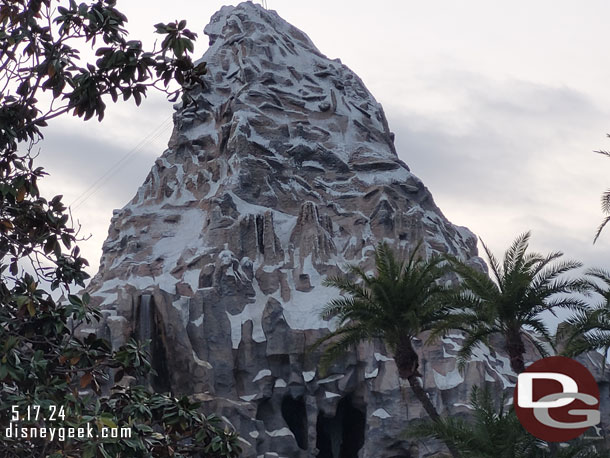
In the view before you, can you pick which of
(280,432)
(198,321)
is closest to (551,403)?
(280,432)

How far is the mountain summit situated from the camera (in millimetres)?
49031

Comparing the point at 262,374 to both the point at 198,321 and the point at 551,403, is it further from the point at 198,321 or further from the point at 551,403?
the point at 551,403

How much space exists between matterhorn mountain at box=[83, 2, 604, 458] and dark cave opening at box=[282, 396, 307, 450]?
0.35ft

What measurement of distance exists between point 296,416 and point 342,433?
319cm

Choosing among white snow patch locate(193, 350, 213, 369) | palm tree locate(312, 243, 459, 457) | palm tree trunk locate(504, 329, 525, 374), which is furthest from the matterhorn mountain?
palm tree trunk locate(504, 329, 525, 374)

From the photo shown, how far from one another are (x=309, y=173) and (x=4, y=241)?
156 feet

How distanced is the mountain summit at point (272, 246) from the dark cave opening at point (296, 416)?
0.35 ft

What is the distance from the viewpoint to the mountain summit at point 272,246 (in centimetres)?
4903

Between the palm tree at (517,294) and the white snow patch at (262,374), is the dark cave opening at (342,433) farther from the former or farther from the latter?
the palm tree at (517,294)

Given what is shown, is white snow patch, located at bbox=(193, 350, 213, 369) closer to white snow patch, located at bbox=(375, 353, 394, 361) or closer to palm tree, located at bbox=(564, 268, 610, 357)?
white snow patch, located at bbox=(375, 353, 394, 361)

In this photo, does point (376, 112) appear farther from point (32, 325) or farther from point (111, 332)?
point (32, 325)

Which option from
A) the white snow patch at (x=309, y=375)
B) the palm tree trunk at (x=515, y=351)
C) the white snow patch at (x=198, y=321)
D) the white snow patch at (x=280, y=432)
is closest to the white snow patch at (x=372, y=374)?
the white snow patch at (x=309, y=375)

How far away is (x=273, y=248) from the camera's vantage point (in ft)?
179

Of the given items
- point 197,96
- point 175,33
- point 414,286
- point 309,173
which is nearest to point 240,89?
point 197,96
